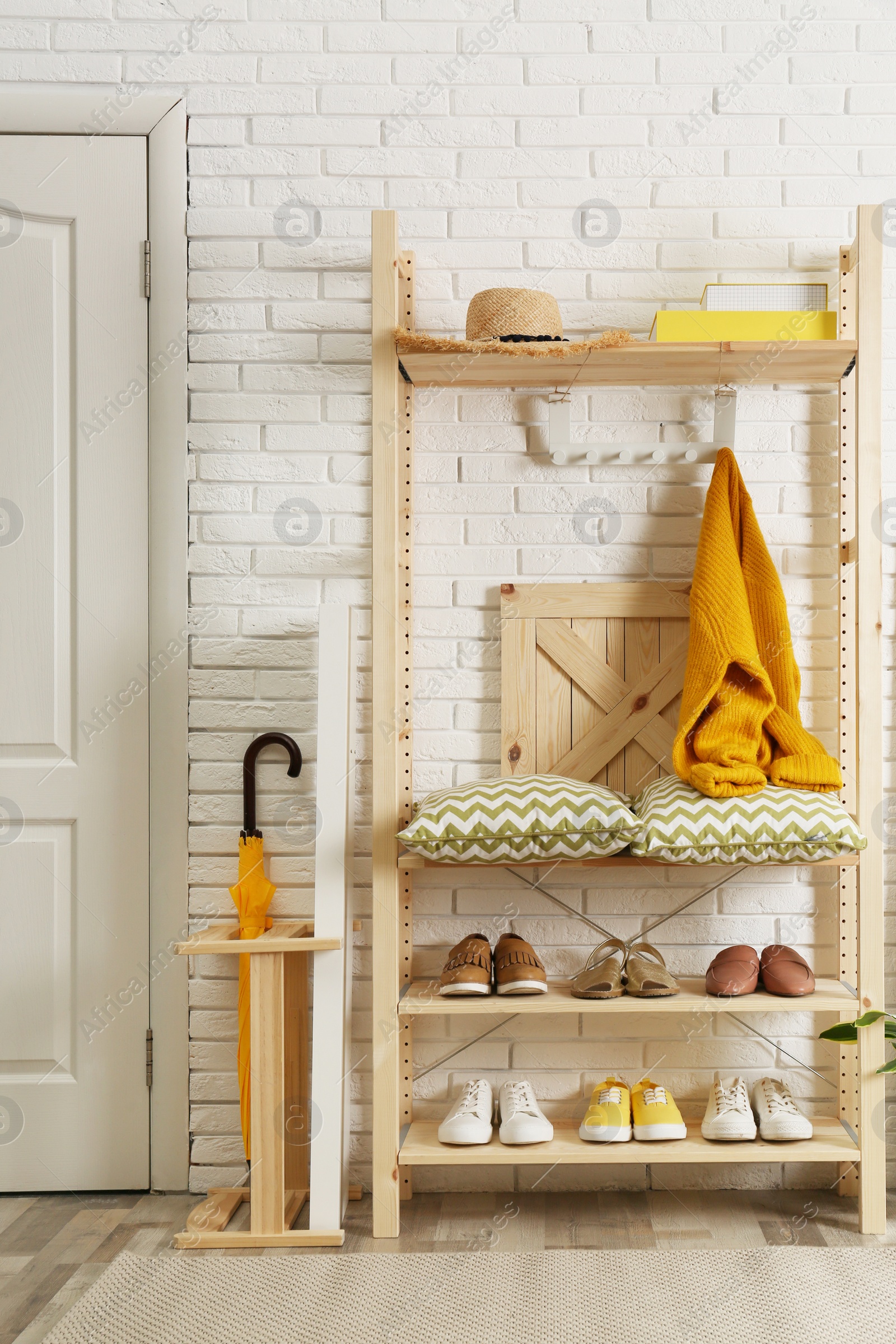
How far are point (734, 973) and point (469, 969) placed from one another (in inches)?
17.0

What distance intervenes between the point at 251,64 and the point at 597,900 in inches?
66.2

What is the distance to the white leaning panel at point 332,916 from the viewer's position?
151 cm

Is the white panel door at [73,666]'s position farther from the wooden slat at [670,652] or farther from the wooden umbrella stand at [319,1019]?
the wooden slat at [670,652]

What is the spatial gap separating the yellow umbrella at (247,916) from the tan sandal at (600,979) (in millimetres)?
554

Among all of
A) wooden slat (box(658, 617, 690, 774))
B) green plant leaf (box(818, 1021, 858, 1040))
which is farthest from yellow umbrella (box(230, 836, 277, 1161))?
green plant leaf (box(818, 1021, 858, 1040))

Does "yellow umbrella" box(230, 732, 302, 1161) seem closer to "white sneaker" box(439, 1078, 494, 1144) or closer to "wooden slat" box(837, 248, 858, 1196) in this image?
"white sneaker" box(439, 1078, 494, 1144)

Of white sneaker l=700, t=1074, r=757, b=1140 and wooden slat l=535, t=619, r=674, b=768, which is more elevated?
wooden slat l=535, t=619, r=674, b=768

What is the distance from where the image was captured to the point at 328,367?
5.68ft

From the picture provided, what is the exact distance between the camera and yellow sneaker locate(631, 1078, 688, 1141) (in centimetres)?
148

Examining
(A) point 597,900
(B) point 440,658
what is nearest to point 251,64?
(B) point 440,658

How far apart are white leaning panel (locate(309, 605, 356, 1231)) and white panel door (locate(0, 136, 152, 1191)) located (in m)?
0.40

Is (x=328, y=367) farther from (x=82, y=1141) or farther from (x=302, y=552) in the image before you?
(x=82, y=1141)

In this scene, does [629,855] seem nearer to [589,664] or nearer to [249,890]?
[589,664]

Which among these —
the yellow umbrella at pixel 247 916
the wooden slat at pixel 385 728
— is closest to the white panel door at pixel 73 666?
the yellow umbrella at pixel 247 916
